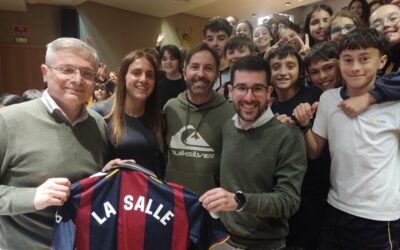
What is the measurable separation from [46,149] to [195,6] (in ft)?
28.9

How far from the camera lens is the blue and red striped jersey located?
145 centimetres

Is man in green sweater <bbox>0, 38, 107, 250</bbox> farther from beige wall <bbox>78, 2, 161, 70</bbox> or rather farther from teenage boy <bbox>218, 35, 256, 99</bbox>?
beige wall <bbox>78, 2, 161, 70</bbox>

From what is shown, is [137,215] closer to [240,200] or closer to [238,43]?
[240,200]

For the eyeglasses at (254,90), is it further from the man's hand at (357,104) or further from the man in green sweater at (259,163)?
the man's hand at (357,104)

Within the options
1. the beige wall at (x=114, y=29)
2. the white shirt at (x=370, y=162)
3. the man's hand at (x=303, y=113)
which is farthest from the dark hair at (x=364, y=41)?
the beige wall at (x=114, y=29)

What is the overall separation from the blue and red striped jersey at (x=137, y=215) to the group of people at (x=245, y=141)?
87 mm

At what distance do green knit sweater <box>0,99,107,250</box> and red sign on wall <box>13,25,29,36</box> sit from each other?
846 cm

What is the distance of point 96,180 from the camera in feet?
4.76

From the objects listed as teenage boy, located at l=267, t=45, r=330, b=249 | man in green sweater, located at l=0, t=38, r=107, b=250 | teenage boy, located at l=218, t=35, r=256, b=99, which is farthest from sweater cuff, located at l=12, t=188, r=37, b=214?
teenage boy, located at l=218, t=35, r=256, b=99

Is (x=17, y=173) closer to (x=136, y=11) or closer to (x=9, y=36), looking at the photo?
(x=9, y=36)

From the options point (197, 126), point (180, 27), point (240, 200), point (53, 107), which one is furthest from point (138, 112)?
point (180, 27)

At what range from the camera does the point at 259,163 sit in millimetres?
1631

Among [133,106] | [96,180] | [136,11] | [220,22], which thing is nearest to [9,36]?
[136,11]

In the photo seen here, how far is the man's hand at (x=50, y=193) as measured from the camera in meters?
Result: 1.25
